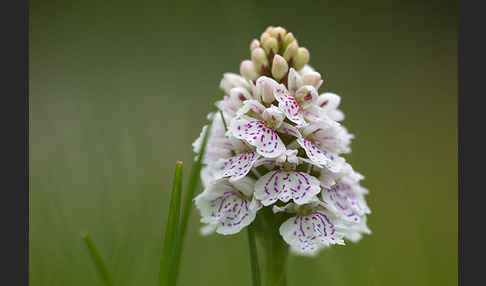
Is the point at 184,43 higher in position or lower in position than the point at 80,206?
higher

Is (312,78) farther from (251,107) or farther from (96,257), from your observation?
(96,257)

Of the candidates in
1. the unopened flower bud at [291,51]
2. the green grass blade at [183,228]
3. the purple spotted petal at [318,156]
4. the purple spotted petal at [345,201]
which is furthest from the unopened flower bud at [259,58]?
the purple spotted petal at [345,201]

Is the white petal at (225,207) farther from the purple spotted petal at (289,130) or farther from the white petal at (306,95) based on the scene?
the white petal at (306,95)

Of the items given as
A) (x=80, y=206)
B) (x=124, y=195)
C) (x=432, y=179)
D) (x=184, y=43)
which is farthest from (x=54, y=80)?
(x=432, y=179)

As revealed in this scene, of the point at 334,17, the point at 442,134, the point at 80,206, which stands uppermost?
the point at 334,17

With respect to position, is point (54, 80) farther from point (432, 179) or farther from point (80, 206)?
point (432, 179)

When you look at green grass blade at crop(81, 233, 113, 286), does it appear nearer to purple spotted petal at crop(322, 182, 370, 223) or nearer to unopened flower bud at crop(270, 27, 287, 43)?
purple spotted petal at crop(322, 182, 370, 223)

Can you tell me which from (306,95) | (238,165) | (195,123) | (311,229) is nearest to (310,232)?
(311,229)
